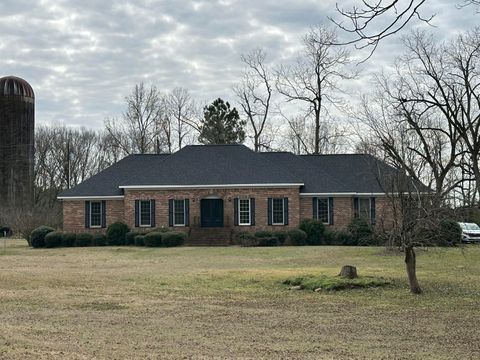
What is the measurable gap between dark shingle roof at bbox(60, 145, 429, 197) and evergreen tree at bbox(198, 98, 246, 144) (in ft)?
54.9

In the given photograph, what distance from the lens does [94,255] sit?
33.7m

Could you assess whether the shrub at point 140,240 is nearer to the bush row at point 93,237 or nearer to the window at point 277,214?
the bush row at point 93,237

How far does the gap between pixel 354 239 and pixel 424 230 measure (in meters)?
20.9

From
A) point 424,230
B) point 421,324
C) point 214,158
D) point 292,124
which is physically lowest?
point 421,324

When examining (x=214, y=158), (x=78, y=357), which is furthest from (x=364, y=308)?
(x=214, y=158)

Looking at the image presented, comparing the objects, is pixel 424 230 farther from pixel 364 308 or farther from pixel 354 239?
pixel 354 239

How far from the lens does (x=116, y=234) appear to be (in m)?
41.0

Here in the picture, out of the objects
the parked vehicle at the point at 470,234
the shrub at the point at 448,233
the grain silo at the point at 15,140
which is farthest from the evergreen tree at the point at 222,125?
the shrub at the point at 448,233

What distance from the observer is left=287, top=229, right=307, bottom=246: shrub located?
39250 millimetres

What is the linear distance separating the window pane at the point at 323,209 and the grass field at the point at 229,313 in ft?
48.4

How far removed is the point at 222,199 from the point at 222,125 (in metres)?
22.6

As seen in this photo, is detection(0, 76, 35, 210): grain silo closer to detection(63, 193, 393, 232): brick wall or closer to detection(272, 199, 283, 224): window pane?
detection(63, 193, 393, 232): brick wall

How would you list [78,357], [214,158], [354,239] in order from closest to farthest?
[78,357]
[354,239]
[214,158]

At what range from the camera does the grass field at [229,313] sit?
1020 centimetres
